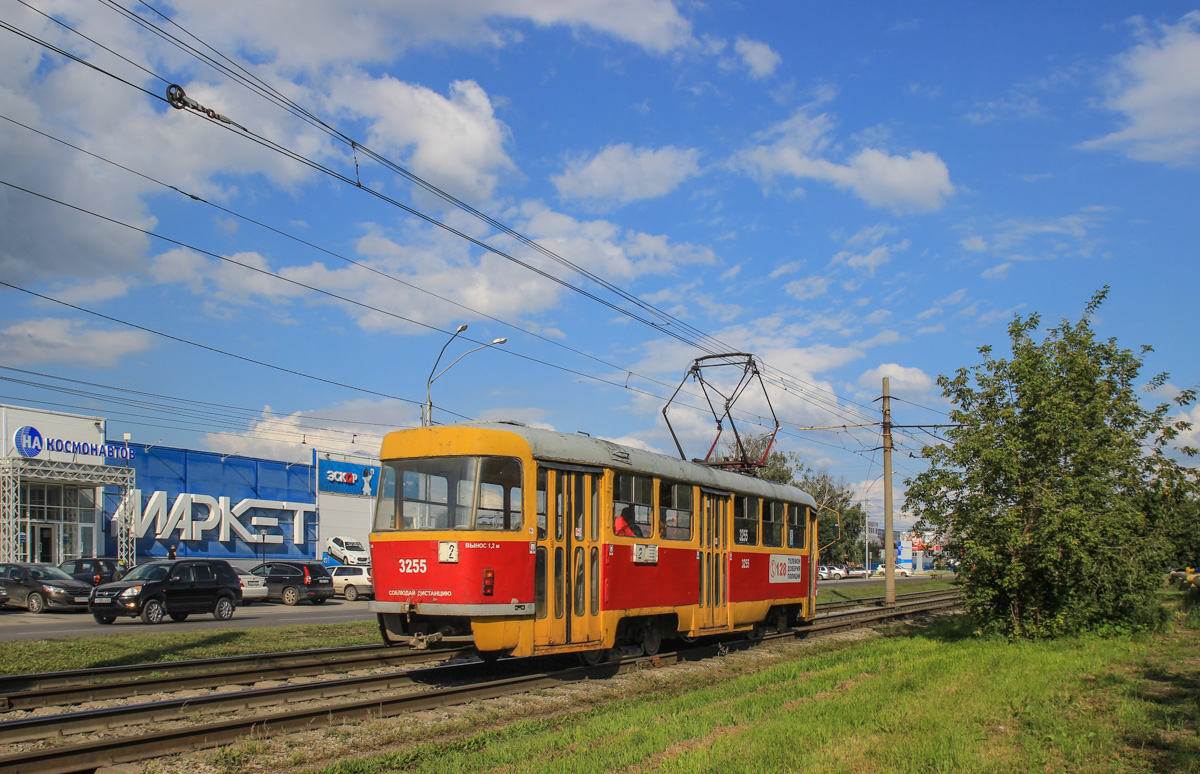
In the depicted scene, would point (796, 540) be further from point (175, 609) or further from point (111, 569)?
point (111, 569)

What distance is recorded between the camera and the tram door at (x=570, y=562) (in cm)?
1156

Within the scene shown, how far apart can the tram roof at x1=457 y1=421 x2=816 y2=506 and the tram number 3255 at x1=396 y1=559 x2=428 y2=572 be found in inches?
73.4

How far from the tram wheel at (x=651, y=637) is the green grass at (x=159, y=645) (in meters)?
6.11

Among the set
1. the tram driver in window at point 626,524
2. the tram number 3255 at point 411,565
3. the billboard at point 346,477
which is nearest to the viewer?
the tram number 3255 at point 411,565

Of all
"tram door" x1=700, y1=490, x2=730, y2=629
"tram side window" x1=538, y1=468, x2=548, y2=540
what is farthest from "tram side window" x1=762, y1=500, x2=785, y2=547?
"tram side window" x1=538, y1=468, x2=548, y2=540

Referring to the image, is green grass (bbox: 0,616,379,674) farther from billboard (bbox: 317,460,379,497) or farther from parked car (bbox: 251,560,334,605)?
billboard (bbox: 317,460,379,497)

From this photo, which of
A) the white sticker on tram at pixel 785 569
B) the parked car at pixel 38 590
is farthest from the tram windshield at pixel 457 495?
the parked car at pixel 38 590

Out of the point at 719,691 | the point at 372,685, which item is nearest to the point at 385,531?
the point at 372,685

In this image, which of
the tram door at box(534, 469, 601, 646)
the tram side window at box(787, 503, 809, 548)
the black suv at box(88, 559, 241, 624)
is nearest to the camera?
the tram door at box(534, 469, 601, 646)

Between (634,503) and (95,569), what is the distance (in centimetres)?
2256

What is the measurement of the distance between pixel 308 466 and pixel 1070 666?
4643cm

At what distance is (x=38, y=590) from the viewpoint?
25.0 meters

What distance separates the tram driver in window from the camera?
12.9 metres

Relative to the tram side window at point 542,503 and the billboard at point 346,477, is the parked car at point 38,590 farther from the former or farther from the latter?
the billboard at point 346,477
